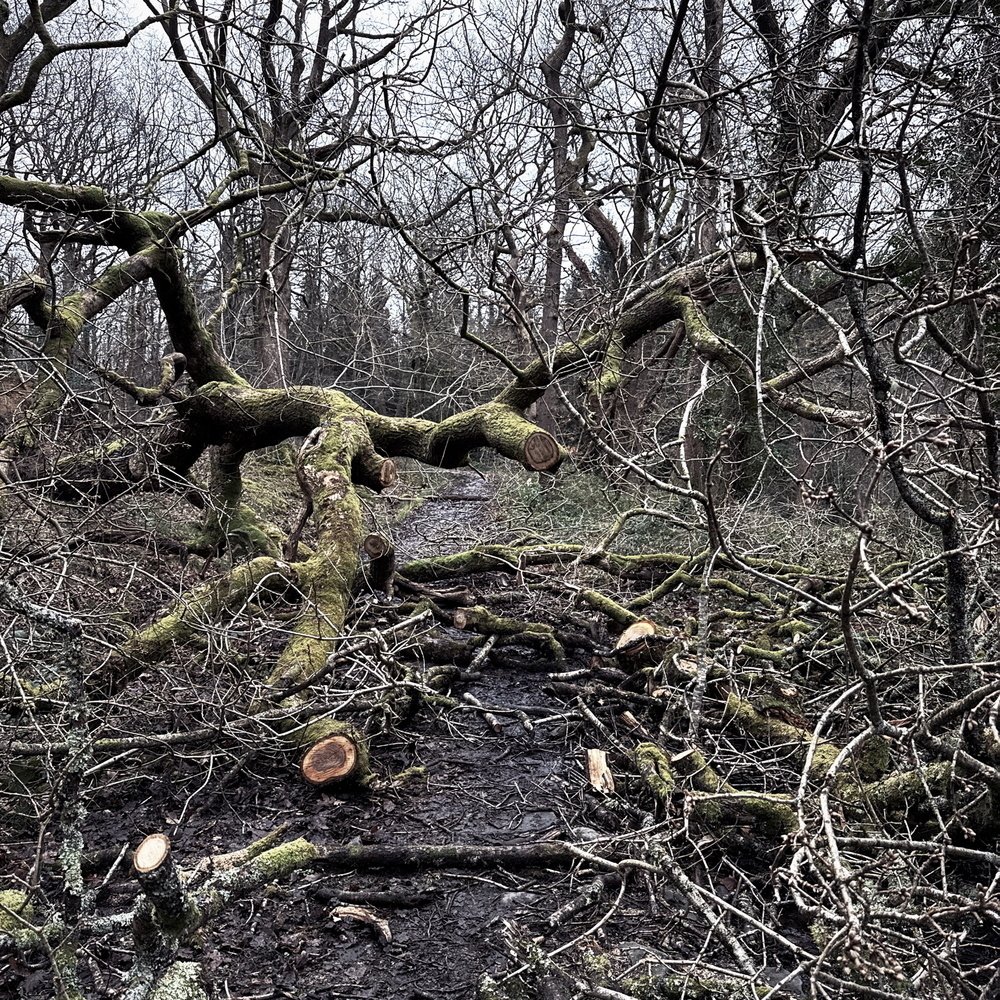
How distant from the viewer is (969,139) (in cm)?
535

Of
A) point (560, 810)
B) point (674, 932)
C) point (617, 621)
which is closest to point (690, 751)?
Result: point (560, 810)

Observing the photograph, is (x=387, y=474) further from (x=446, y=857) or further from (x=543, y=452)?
(x=446, y=857)

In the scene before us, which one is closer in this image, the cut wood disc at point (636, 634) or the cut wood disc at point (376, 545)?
the cut wood disc at point (636, 634)

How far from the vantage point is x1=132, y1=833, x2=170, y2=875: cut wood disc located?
2.22 m

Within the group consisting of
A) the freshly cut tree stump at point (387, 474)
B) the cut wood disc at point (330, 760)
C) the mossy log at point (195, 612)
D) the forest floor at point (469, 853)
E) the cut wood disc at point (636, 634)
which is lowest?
the forest floor at point (469, 853)

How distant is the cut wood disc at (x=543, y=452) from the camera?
574cm

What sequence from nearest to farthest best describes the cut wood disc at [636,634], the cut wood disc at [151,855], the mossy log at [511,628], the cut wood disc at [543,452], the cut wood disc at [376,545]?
the cut wood disc at [151,855]
the cut wood disc at [636,634]
the cut wood disc at [543,452]
the mossy log at [511,628]
the cut wood disc at [376,545]

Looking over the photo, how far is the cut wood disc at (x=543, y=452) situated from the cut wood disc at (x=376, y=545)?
1.69 metres

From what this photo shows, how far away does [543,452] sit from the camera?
575 centimetres

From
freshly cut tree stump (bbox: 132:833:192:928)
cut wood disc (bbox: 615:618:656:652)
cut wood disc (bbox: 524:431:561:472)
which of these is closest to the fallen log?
freshly cut tree stump (bbox: 132:833:192:928)

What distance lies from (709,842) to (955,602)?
1501 mm

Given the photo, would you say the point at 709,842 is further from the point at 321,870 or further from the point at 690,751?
the point at 321,870

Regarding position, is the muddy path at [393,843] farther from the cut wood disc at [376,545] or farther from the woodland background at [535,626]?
the cut wood disc at [376,545]

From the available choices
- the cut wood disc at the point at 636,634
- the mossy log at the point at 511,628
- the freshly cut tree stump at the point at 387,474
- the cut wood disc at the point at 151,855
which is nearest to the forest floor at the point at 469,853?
the cut wood disc at the point at 151,855
